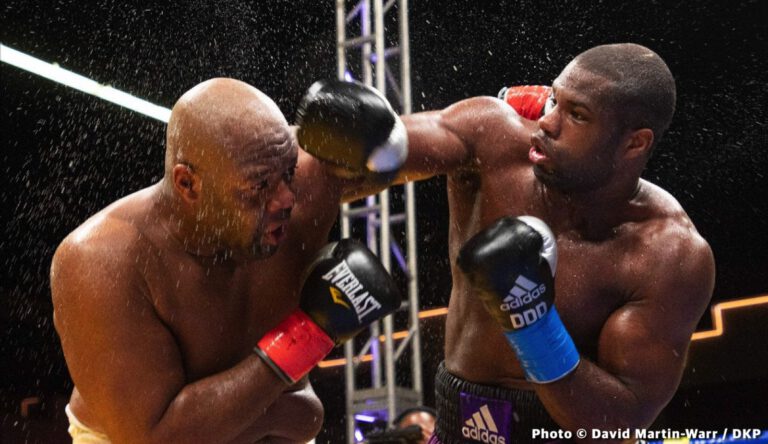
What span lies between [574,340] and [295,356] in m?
0.84

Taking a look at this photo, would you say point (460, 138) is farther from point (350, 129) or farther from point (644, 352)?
point (644, 352)

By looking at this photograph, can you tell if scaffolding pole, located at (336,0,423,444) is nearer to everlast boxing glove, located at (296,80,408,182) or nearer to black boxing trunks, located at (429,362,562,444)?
black boxing trunks, located at (429,362,562,444)

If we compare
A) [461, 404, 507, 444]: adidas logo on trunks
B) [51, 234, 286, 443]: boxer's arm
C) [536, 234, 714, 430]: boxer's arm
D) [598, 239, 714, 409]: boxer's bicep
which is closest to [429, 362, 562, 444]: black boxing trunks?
[461, 404, 507, 444]: adidas logo on trunks

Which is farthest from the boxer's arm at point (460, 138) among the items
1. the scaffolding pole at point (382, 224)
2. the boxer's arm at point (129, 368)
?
the scaffolding pole at point (382, 224)

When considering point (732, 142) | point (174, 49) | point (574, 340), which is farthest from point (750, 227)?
point (574, 340)

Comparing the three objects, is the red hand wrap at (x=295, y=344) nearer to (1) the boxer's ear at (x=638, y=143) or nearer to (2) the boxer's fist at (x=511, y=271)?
(2) the boxer's fist at (x=511, y=271)

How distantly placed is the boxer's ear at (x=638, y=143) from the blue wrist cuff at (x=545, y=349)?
0.52m

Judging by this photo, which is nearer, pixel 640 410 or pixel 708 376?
pixel 640 410

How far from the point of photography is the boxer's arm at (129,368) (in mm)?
1963

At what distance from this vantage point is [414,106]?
24.0 ft

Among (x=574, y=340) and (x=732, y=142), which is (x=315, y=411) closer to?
(x=574, y=340)

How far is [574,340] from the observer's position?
243 cm

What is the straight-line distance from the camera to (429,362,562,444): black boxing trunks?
7.73 ft

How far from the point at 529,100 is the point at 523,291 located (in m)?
0.73
